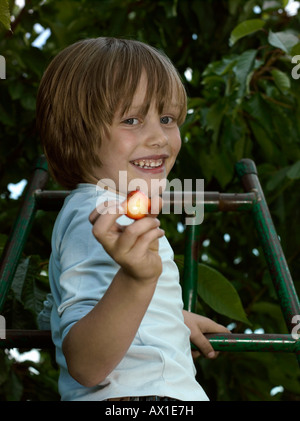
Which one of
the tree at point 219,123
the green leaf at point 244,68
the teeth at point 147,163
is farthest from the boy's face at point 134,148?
the green leaf at point 244,68

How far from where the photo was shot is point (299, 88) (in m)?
1.64

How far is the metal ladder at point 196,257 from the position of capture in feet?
3.65

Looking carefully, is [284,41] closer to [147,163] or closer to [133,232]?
[147,163]

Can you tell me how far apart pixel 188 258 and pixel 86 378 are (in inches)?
21.9

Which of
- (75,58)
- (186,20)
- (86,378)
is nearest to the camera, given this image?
(86,378)

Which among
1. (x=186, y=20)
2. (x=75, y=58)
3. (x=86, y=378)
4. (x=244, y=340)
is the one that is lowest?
(x=86, y=378)

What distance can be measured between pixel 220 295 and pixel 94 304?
1.94ft

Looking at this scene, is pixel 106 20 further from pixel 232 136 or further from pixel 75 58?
pixel 75 58

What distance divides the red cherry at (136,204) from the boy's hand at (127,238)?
12 millimetres

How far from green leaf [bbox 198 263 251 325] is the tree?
84 mm

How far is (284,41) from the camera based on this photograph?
4.88ft

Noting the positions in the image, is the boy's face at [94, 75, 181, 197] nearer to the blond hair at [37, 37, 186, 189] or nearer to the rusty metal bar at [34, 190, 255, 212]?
the blond hair at [37, 37, 186, 189]

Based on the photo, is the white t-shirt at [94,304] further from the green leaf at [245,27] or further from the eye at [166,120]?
the green leaf at [245,27]

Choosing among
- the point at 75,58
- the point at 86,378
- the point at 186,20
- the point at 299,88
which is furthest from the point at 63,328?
the point at 186,20
